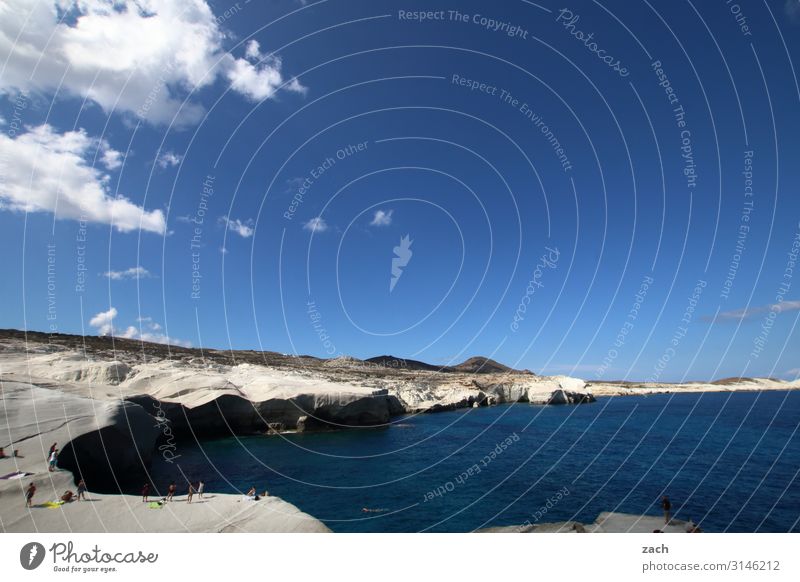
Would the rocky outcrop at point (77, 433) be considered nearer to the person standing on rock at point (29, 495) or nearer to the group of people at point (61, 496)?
the group of people at point (61, 496)

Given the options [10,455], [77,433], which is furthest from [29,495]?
[77,433]

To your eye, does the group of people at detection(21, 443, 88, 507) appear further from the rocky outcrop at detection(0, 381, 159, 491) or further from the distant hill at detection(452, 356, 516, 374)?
the distant hill at detection(452, 356, 516, 374)

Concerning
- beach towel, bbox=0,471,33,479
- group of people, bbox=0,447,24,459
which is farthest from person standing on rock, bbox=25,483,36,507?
A: group of people, bbox=0,447,24,459

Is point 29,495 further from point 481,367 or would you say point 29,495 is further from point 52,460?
point 481,367

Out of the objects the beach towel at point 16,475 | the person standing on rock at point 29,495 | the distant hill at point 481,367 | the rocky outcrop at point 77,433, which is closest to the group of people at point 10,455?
the rocky outcrop at point 77,433

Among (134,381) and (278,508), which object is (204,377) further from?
(278,508)
